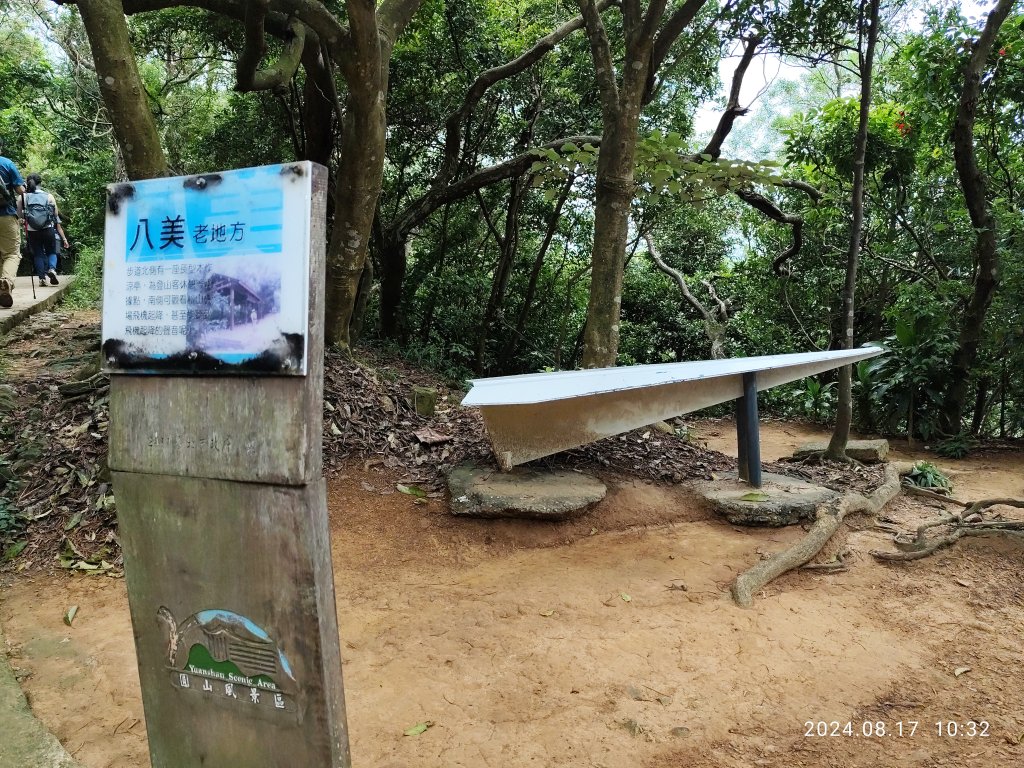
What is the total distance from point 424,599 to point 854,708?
2.18 metres

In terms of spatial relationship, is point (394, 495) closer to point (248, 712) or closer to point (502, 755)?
point (502, 755)

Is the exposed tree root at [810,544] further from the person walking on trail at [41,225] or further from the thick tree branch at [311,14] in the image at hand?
the person walking on trail at [41,225]

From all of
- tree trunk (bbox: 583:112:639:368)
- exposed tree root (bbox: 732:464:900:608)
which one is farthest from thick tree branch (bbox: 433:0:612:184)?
exposed tree root (bbox: 732:464:900:608)

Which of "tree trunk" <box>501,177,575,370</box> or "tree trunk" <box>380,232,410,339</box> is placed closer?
"tree trunk" <box>380,232,410,339</box>

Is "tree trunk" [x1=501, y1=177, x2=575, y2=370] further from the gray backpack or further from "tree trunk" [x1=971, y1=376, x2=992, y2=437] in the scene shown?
the gray backpack

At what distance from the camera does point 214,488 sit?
1.62 meters

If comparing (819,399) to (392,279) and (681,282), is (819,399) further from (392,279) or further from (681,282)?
(392,279)

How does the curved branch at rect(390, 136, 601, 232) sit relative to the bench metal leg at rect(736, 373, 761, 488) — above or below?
above

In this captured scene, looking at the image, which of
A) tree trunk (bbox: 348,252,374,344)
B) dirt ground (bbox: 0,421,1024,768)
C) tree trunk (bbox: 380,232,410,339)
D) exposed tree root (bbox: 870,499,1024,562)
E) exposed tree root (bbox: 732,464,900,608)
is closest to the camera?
dirt ground (bbox: 0,421,1024,768)

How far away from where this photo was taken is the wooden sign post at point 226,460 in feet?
4.97

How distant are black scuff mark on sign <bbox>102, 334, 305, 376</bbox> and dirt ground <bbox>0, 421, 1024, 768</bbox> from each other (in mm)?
1725

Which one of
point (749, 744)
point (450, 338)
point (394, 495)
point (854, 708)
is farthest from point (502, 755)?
point (450, 338)
